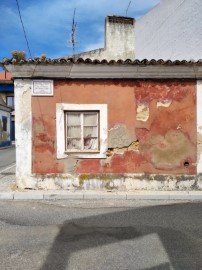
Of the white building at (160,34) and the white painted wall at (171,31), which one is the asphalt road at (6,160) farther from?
the white painted wall at (171,31)

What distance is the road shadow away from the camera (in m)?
4.13

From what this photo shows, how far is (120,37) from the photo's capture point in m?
19.0

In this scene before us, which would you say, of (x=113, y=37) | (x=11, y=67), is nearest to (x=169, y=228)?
(x=11, y=67)

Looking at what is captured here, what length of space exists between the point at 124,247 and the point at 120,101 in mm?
4761

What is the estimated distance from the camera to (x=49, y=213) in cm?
660

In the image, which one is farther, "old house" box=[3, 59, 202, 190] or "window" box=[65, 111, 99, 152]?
"window" box=[65, 111, 99, 152]

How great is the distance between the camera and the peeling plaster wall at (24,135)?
28.0 feet

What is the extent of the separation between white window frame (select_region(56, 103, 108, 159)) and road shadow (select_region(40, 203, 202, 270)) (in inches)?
91.1

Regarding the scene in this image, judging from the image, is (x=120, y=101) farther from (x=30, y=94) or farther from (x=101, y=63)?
(x=30, y=94)

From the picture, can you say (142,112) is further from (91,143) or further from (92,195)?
(92,195)

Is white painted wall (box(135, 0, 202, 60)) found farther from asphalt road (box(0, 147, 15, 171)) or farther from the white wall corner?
asphalt road (box(0, 147, 15, 171))

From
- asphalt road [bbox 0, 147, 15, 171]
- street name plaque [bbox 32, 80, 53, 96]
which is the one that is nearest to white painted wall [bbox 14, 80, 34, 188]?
street name plaque [bbox 32, 80, 53, 96]

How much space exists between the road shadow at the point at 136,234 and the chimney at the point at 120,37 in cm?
1370

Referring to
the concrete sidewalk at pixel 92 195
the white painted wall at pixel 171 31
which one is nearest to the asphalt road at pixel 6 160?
the concrete sidewalk at pixel 92 195
